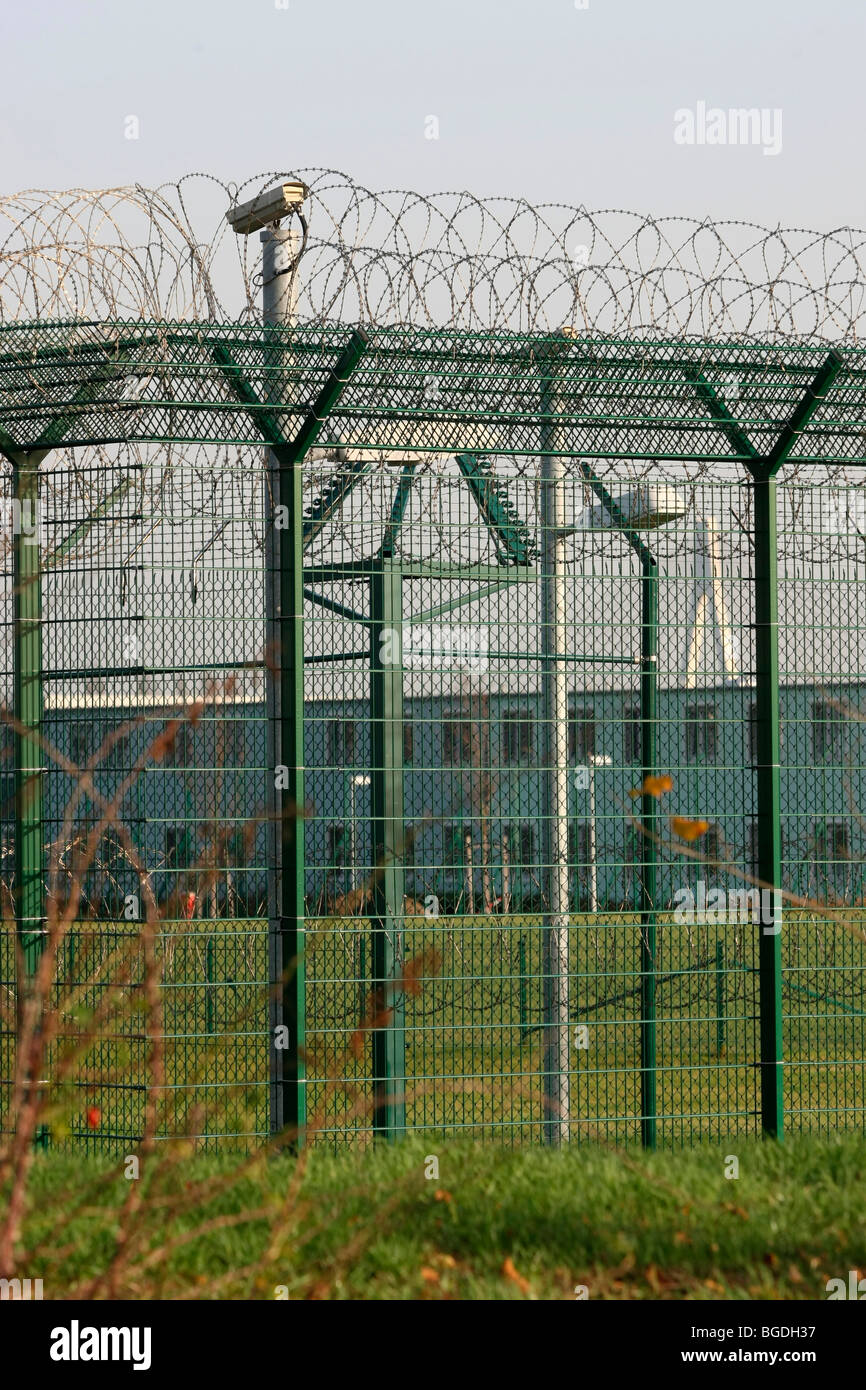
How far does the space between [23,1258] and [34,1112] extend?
67cm

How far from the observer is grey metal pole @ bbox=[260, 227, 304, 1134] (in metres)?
6.53

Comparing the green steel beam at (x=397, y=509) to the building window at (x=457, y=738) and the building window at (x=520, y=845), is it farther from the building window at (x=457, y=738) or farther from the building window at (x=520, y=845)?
the building window at (x=520, y=845)

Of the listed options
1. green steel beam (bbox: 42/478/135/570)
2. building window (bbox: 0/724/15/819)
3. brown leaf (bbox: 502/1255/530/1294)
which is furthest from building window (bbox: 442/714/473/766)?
brown leaf (bbox: 502/1255/530/1294)

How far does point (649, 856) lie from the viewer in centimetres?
818

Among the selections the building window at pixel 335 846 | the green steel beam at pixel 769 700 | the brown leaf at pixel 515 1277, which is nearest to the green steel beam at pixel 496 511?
the green steel beam at pixel 769 700

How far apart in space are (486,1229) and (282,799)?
1866 millimetres

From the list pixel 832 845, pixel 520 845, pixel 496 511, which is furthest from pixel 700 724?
pixel 496 511

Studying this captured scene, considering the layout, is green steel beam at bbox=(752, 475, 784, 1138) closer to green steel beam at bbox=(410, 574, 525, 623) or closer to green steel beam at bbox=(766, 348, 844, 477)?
green steel beam at bbox=(766, 348, 844, 477)

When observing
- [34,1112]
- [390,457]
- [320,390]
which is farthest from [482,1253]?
[390,457]

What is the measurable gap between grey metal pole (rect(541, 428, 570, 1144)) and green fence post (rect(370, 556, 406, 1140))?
2.24 feet

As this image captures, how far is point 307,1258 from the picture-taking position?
509 centimetres

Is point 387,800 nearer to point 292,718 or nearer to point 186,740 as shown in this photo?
point 292,718
